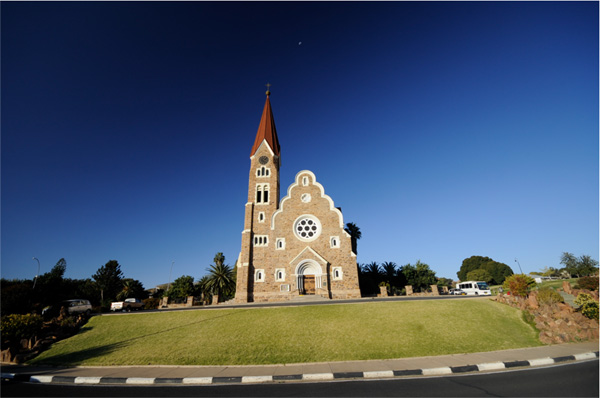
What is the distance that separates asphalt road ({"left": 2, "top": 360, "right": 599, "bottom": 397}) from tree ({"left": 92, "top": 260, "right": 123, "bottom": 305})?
1943 inches

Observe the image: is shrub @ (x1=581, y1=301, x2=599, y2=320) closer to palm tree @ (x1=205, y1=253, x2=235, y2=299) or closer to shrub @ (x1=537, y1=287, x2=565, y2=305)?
shrub @ (x1=537, y1=287, x2=565, y2=305)

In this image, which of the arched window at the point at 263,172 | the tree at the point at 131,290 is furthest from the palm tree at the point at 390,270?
the tree at the point at 131,290

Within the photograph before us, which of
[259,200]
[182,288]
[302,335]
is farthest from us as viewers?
[182,288]

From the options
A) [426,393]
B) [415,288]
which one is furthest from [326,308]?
[415,288]

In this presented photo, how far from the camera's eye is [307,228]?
3341cm

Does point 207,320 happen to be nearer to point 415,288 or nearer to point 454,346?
point 454,346

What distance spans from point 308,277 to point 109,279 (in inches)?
1641

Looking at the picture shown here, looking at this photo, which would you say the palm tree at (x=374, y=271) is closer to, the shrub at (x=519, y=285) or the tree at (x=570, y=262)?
the shrub at (x=519, y=285)

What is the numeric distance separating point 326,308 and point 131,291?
48.8 m

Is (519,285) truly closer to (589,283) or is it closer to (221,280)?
(589,283)

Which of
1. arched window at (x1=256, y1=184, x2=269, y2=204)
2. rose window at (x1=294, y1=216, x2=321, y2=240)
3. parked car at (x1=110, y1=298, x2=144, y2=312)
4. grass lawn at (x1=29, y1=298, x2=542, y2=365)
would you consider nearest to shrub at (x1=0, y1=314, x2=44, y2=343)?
grass lawn at (x1=29, y1=298, x2=542, y2=365)

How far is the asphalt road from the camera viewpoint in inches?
257

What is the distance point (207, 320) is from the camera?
650 inches

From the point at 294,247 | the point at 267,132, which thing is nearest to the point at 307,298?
the point at 294,247
